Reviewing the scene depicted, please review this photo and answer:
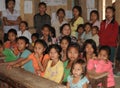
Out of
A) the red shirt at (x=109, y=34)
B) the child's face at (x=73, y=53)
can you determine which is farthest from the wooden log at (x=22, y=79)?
the red shirt at (x=109, y=34)

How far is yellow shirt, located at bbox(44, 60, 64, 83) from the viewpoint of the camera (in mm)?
3723

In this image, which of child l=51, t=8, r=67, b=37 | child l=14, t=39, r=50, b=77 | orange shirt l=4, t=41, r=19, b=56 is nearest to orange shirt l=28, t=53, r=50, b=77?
child l=14, t=39, r=50, b=77

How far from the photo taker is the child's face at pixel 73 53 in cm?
408

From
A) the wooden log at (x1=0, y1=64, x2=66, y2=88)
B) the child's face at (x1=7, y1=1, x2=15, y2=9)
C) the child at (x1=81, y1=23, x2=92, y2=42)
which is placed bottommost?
the wooden log at (x1=0, y1=64, x2=66, y2=88)

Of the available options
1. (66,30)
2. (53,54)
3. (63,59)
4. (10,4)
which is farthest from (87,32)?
(53,54)

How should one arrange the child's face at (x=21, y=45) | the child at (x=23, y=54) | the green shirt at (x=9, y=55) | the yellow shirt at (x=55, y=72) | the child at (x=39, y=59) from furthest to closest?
1. the green shirt at (x=9, y=55)
2. the child's face at (x=21, y=45)
3. the child at (x=23, y=54)
4. the child at (x=39, y=59)
5. the yellow shirt at (x=55, y=72)

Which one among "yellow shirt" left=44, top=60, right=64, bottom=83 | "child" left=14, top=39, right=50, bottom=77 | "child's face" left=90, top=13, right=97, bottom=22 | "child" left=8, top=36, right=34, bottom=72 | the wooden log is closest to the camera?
the wooden log

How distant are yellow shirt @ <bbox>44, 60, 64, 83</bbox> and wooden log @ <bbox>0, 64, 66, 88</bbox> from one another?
0.23 m

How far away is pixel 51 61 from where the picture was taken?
3.98 metres

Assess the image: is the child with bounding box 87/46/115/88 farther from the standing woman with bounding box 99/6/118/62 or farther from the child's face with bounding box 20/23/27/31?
the child's face with bounding box 20/23/27/31

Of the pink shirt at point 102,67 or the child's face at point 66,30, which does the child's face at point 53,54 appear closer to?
the pink shirt at point 102,67

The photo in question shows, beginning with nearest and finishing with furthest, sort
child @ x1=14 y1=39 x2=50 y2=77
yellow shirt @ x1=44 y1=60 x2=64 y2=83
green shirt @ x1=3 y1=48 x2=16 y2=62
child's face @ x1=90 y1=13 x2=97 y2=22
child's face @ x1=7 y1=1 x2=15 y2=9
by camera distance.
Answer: yellow shirt @ x1=44 y1=60 x2=64 y2=83
child @ x1=14 y1=39 x2=50 y2=77
green shirt @ x1=3 y1=48 x2=16 y2=62
child's face @ x1=90 y1=13 x2=97 y2=22
child's face @ x1=7 y1=1 x2=15 y2=9

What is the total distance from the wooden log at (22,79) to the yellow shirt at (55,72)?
0.23 metres

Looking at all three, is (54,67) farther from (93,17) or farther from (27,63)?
(93,17)
